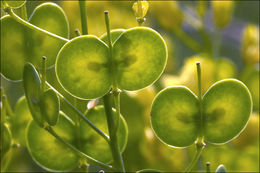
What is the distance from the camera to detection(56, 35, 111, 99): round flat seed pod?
0.33 m

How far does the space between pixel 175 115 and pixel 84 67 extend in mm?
67

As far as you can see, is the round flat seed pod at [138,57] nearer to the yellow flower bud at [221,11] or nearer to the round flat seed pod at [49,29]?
the round flat seed pod at [49,29]

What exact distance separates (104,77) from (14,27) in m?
→ 0.09

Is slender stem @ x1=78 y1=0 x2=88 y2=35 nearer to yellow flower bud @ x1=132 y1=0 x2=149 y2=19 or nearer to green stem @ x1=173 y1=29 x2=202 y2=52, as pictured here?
yellow flower bud @ x1=132 y1=0 x2=149 y2=19

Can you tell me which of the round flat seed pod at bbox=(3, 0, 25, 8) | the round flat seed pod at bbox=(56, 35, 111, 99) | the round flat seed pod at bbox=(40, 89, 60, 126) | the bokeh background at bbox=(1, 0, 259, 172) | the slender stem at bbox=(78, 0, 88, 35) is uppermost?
the round flat seed pod at bbox=(3, 0, 25, 8)

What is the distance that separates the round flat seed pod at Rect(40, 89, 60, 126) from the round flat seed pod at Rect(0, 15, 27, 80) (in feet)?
0.21

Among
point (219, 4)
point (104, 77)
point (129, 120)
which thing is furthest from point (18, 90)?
point (104, 77)

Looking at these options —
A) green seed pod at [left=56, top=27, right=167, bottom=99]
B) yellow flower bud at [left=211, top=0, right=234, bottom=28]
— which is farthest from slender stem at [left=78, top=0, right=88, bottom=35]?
yellow flower bud at [left=211, top=0, right=234, bottom=28]

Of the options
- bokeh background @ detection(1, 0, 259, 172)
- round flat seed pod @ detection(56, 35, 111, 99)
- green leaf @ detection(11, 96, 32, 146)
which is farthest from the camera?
bokeh background @ detection(1, 0, 259, 172)

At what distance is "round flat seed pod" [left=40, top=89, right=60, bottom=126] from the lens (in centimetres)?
34

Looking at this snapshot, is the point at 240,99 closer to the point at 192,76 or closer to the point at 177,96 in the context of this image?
the point at 177,96

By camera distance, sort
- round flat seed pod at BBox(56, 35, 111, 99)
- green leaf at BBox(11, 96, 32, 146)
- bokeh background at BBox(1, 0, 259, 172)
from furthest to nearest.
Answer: bokeh background at BBox(1, 0, 259, 172) < green leaf at BBox(11, 96, 32, 146) < round flat seed pod at BBox(56, 35, 111, 99)

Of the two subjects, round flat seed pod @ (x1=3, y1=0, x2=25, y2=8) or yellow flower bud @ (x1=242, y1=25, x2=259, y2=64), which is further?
yellow flower bud @ (x1=242, y1=25, x2=259, y2=64)

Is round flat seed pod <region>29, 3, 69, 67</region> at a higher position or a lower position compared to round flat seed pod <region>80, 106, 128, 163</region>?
higher
